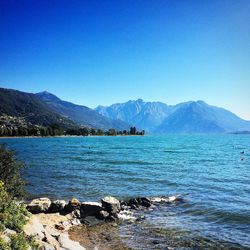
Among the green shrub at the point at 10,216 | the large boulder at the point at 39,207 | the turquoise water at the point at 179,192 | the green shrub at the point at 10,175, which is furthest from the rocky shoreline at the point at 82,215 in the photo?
the green shrub at the point at 10,216

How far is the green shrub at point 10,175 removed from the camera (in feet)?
81.2

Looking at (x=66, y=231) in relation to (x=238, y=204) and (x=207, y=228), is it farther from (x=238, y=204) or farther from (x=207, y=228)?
(x=238, y=204)

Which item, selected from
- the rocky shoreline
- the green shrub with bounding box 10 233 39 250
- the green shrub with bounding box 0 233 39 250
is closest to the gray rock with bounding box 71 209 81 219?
the rocky shoreline

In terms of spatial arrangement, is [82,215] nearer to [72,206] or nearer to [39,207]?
[72,206]

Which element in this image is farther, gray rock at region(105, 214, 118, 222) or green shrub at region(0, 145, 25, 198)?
gray rock at region(105, 214, 118, 222)

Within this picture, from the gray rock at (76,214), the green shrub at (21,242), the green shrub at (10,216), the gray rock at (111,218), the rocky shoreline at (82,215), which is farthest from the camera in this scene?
the gray rock at (76,214)

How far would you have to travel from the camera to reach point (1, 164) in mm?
25578

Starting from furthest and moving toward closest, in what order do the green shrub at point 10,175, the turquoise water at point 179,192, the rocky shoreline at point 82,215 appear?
1. the green shrub at point 10,175
2. the turquoise water at point 179,192
3. the rocky shoreline at point 82,215

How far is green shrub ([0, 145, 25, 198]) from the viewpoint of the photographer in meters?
24.8

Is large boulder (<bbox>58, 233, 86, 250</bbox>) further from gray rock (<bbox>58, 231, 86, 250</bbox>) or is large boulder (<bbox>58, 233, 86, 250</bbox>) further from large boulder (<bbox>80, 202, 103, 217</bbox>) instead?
large boulder (<bbox>80, 202, 103, 217</bbox>)

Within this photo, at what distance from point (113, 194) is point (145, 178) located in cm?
1246

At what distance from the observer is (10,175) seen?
1009 inches

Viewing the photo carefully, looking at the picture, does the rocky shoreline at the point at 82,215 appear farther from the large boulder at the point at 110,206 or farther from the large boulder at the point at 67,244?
the large boulder at the point at 67,244

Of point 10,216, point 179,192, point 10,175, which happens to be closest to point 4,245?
point 10,216
